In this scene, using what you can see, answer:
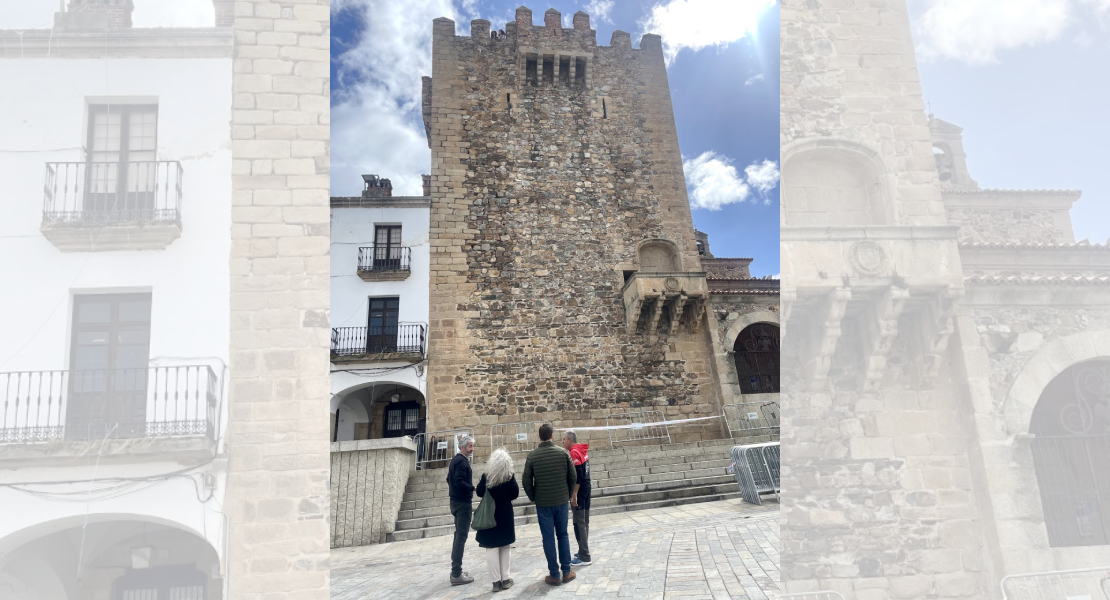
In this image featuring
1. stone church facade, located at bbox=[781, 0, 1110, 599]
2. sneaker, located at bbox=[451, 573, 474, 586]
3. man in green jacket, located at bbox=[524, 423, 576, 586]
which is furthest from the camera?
stone church facade, located at bbox=[781, 0, 1110, 599]

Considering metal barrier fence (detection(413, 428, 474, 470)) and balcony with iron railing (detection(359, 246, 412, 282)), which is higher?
balcony with iron railing (detection(359, 246, 412, 282))

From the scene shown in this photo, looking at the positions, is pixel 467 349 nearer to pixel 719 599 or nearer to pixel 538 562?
pixel 538 562

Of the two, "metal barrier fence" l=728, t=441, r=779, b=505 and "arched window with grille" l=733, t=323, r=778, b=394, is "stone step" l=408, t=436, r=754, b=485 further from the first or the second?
"arched window with grille" l=733, t=323, r=778, b=394

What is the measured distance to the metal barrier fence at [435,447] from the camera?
1043 cm

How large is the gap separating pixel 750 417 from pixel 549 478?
8.94m

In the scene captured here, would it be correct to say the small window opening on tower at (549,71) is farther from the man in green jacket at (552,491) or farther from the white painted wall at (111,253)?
the man in green jacket at (552,491)

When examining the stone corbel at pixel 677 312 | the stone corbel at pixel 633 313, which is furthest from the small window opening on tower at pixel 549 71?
the stone corbel at pixel 677 312

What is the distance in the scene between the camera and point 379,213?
12781 millimetres

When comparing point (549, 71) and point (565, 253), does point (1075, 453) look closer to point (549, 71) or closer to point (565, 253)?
point (565, 253)

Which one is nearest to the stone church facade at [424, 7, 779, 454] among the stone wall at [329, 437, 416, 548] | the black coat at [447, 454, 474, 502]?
the stone wall at [329, 437, 416, 548]

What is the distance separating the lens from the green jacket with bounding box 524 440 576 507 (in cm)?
414

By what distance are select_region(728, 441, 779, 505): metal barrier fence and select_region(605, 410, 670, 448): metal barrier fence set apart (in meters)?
5.02

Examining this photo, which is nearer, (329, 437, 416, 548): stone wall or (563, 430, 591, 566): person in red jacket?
(563, 430, 591, 566): person in red jacket

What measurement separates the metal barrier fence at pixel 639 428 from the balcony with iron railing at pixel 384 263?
520cm
